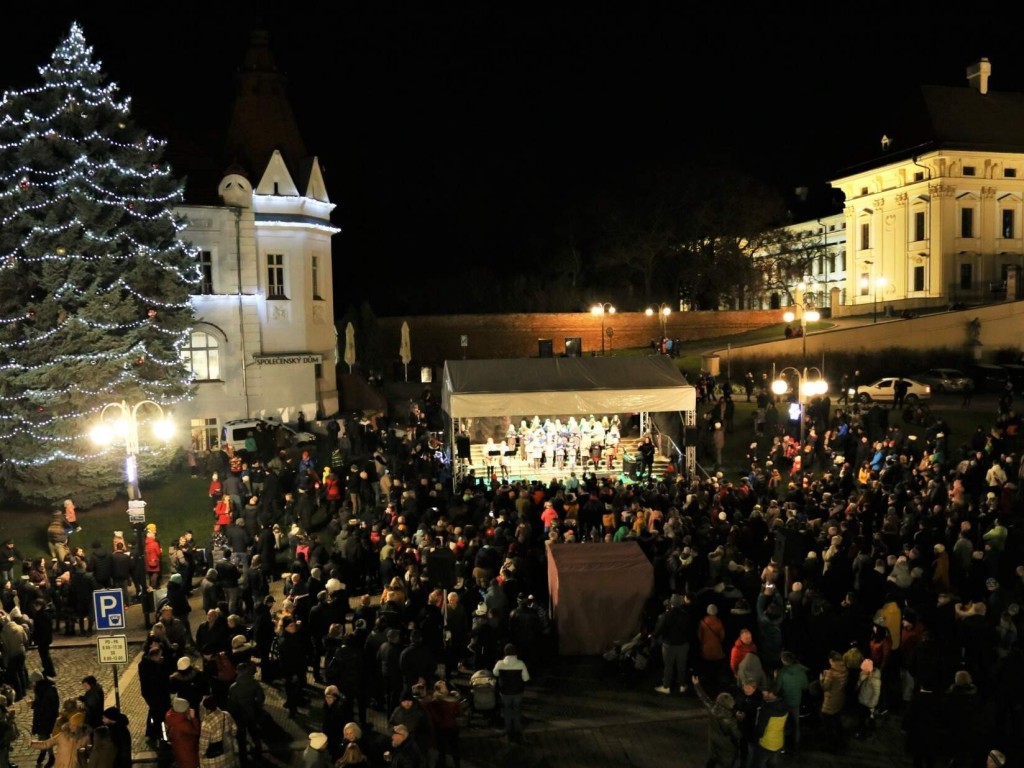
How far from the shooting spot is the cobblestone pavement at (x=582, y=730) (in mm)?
10297

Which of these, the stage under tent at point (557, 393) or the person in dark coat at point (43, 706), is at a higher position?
the stage under tent at point (557, 393)

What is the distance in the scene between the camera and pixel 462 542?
15.2 m

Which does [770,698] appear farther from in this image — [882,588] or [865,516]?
[865,516]

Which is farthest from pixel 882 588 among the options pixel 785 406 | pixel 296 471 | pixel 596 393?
pixel 785 406

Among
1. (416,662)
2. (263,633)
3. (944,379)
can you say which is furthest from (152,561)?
(944,379)

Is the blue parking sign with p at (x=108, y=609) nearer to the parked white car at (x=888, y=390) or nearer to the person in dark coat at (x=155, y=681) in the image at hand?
the person in dark coat at (x=155, y=681)

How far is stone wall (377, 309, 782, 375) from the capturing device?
50.7 metres

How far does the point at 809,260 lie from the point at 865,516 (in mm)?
45234

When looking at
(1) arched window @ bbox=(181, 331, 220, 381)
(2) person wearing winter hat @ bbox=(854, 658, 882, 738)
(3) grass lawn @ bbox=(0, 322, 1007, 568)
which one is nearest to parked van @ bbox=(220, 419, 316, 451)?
(1) arched window @ bbox=(181, 331, 220, 381)

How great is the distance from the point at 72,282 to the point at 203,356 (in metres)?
8.25

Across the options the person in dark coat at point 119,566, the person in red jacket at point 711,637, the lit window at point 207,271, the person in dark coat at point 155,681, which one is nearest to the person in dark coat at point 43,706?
the person in dark coat at point 155,681

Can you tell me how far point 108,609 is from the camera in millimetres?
10852

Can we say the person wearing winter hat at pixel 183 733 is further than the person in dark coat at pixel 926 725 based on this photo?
No

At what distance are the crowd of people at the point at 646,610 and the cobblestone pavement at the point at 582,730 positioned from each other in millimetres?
233
